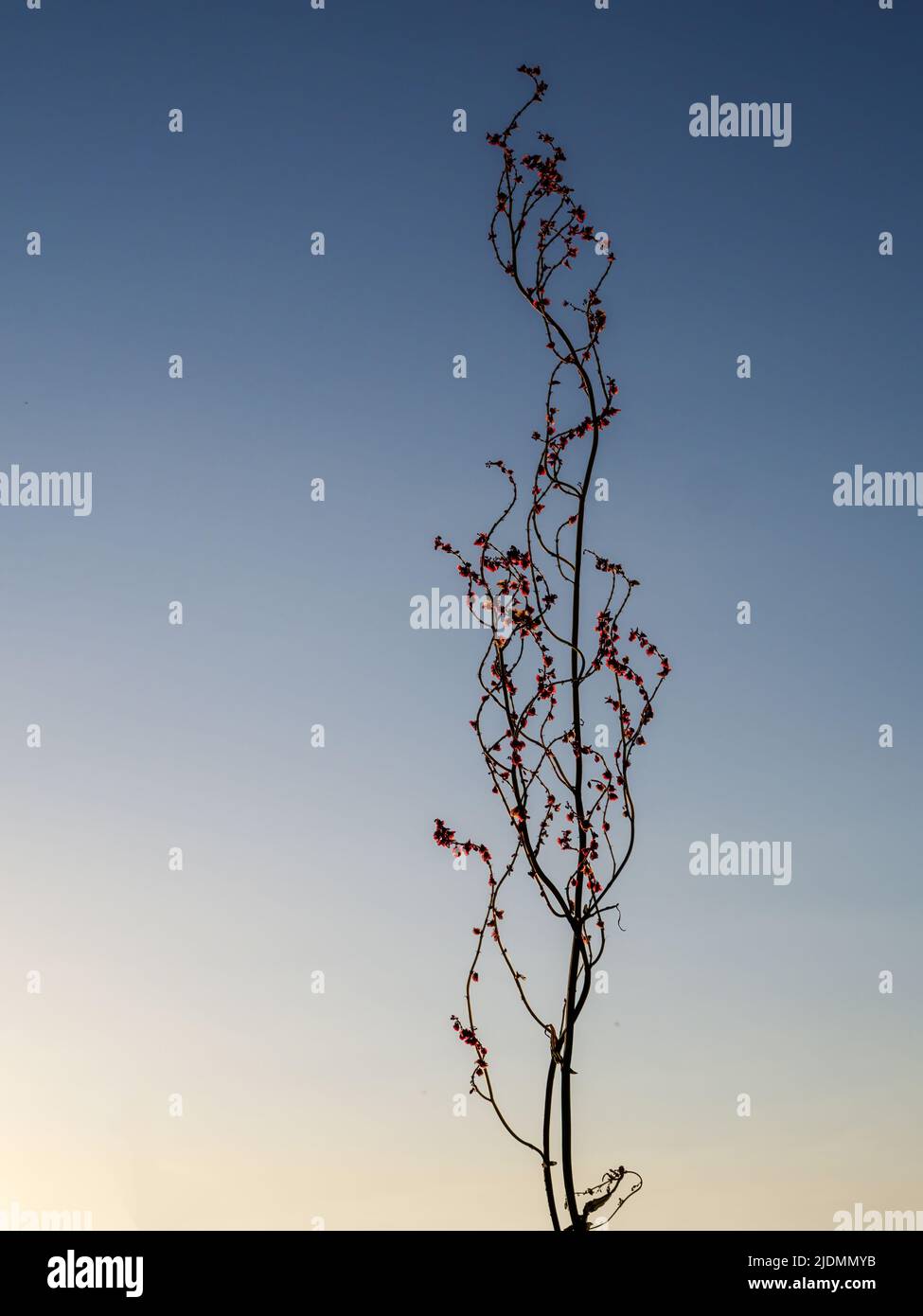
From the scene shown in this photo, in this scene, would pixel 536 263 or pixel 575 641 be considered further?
pixel 536 263

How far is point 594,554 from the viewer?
245 cm

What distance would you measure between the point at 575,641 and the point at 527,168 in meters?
1.00
